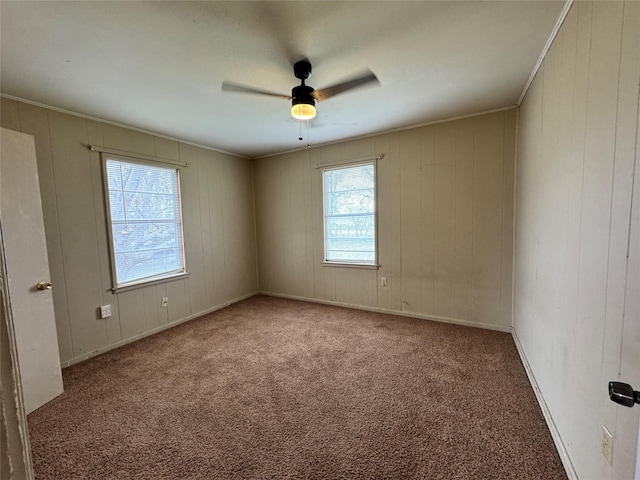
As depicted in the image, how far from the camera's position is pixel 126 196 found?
3.11 m

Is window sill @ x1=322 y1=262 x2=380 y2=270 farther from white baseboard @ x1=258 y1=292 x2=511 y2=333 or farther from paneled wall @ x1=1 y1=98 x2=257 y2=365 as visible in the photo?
paneled wall @ x1=1 y1=98 x2=257 y2=365

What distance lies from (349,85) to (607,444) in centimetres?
236

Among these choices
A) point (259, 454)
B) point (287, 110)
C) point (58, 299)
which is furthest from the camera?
point (287, 110)

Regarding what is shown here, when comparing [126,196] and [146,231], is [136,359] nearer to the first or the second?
[146,231]

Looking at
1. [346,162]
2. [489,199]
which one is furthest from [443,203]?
[346,162]

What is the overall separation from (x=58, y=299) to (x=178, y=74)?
2.31 metres

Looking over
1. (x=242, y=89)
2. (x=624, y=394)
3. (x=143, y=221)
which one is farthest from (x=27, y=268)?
(x=624, y=394)

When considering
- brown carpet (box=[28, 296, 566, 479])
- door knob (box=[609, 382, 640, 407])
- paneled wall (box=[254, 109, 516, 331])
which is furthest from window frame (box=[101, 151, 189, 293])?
door knob (box=[609, 382, 640, 407])

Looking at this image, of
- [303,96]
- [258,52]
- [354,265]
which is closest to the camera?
[258,52]

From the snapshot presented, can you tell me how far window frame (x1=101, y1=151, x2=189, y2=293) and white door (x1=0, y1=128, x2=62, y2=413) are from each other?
85cm

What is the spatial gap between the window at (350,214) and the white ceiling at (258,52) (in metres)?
1.11

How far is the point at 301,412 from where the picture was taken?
6.21 ft

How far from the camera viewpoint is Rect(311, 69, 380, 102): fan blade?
1.97 meters

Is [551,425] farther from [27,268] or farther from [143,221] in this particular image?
[143,221]
